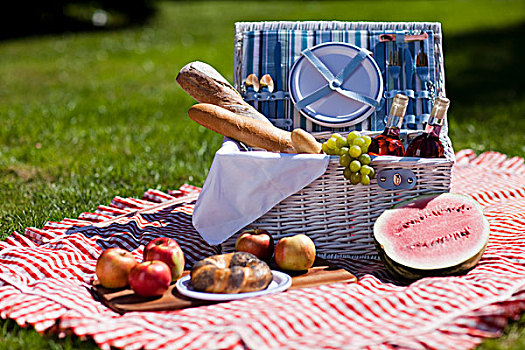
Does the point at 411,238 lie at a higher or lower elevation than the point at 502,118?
lower

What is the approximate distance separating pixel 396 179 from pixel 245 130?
90 centimetres

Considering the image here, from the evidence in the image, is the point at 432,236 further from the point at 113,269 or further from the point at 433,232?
the point at 113,269

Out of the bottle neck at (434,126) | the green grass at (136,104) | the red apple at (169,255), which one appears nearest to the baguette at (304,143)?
the bottle neck at (434,126)

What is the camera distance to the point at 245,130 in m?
3.56

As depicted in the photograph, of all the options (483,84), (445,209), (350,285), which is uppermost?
(483,84)

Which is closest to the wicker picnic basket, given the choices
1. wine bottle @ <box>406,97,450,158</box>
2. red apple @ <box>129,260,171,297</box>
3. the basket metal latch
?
the basket metal latch

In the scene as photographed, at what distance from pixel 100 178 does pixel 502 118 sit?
4.51 m

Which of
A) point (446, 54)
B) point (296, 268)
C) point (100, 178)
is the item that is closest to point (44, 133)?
point (100, 178)

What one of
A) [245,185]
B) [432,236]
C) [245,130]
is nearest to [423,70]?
[245,130]

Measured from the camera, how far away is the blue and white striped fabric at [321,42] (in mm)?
4074

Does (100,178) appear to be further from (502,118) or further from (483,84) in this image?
(483,84)

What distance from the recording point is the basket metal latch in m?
3.17

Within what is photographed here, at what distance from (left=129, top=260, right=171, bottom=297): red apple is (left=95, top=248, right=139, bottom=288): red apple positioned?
0.09 metres

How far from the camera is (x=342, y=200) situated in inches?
127
